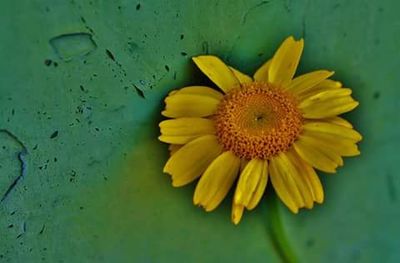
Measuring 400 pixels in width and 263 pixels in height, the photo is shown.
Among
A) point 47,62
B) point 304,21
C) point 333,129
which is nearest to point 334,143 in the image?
point 333,129

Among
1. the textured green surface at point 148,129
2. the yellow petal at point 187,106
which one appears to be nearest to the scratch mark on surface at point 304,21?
the textured green surface at point 148,129

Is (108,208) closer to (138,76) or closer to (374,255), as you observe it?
(138,76)

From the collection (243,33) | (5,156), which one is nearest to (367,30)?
(243,33)

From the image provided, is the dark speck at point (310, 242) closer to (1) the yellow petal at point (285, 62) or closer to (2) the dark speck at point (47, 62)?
(1) the yellow petal at point (285, 62)

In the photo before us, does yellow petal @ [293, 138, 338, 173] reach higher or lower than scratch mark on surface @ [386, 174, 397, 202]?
higher

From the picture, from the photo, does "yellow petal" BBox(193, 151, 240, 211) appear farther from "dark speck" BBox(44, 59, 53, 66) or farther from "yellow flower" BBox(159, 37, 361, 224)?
"dark speck" BBox(44, 59, 53, 66)

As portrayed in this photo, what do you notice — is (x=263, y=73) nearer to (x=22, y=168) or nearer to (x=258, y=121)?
(x=258, y=121)

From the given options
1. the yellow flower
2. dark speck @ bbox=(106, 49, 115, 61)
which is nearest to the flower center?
the yellow flower

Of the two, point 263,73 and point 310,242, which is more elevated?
point 263,73
